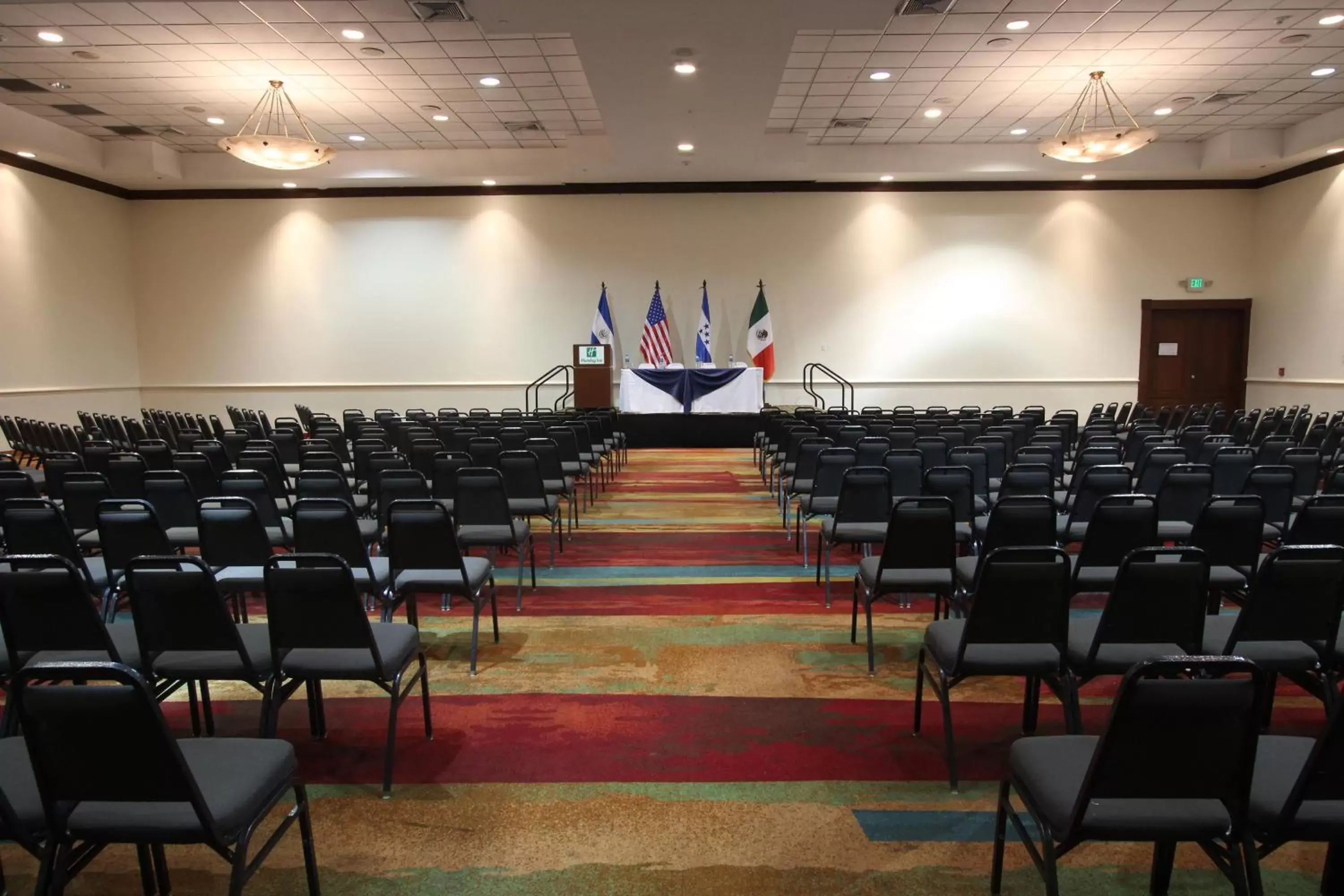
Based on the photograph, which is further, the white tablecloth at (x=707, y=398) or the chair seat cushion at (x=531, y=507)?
the white tablecloth at (x=707, y=398)

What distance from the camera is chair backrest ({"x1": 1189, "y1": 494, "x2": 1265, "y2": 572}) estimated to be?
12.3 feet

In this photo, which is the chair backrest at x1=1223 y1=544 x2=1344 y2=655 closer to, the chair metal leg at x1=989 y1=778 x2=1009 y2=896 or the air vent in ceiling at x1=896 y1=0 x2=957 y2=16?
the chair metal leg at x1=989 y1=778 x2=1009 y2=896

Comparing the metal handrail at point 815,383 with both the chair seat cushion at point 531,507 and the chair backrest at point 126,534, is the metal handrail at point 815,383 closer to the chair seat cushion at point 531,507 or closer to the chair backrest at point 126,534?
the chair seat cushion at point 531,507

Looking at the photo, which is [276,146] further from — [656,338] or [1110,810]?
[1110,810]

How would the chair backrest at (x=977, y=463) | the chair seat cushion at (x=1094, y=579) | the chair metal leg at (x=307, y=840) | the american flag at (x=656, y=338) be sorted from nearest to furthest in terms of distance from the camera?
the chair metal leg at (x=307, y=840), the chair seat cushion at (x=1094, y=579), the chair backrest at (x=977, y=463), the american flag at (x=656, y=338)

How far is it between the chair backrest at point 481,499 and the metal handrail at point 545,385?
10423 mm

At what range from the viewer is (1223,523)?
381cm

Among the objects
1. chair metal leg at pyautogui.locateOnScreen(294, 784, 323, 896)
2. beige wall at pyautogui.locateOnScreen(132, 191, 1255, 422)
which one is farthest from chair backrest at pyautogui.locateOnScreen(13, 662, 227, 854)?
beige wall at pyautogui.locateOnScreen(132, 191, 1255, 422)

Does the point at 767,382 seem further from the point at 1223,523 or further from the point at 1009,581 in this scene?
the point at 1009,581

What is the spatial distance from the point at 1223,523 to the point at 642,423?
10.8m

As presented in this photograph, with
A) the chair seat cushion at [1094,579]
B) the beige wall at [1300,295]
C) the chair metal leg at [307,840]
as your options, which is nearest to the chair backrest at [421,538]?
the chair metal leg at [307,840]

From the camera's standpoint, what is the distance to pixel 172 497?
504 cm

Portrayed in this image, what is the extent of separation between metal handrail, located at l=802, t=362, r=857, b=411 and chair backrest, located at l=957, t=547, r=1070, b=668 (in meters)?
12.6

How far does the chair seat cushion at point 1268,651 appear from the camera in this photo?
2.90 meters
